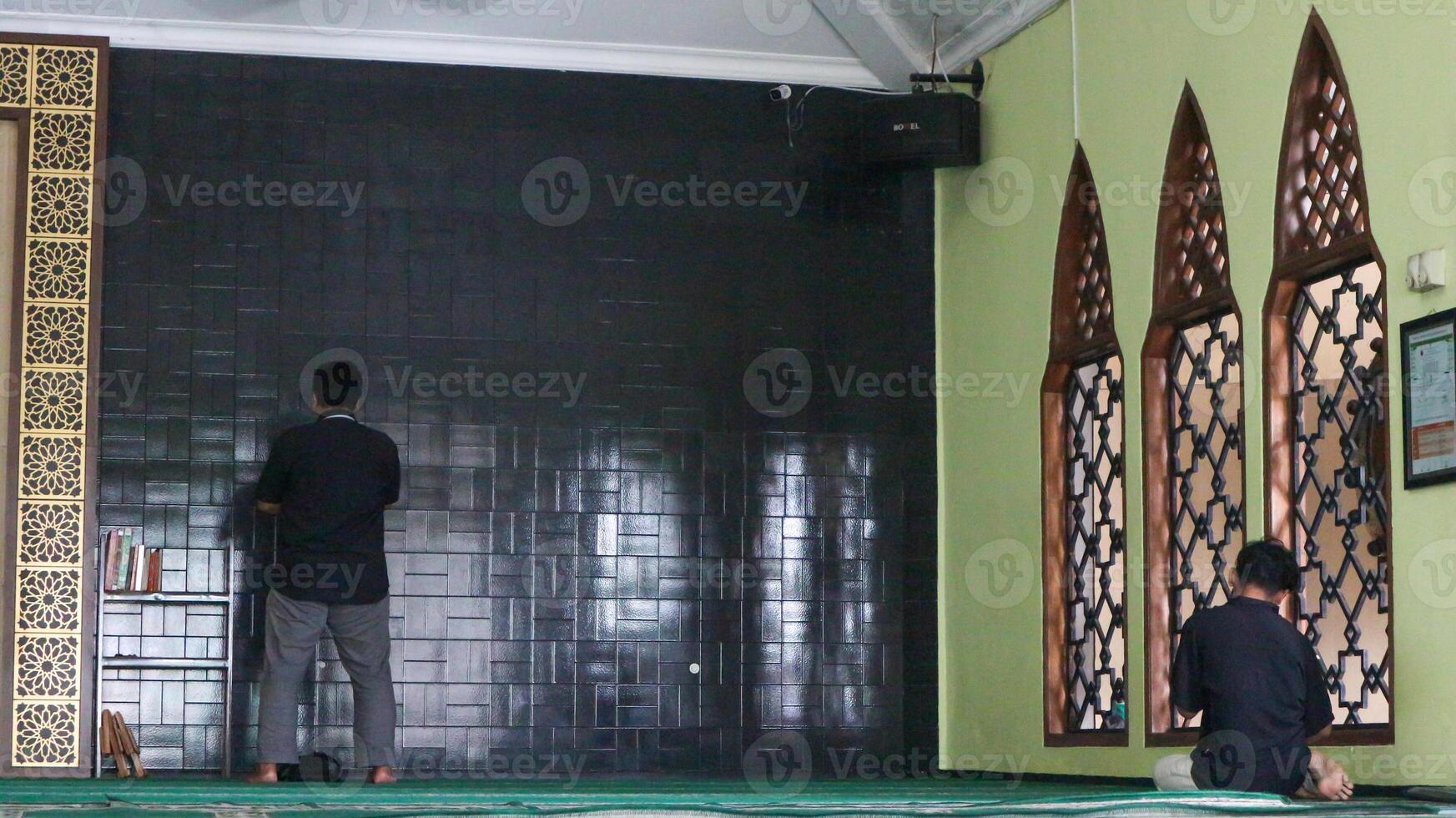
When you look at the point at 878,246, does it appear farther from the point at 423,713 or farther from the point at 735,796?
the point at 735,796

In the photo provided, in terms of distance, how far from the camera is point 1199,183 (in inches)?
254

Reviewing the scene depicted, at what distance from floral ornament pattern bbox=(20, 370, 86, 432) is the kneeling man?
4.99 metres

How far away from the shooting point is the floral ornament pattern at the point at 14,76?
7.71m

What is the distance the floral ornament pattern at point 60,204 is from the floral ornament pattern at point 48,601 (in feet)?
4.87

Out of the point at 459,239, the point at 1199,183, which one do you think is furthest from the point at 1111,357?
the point at 459,239

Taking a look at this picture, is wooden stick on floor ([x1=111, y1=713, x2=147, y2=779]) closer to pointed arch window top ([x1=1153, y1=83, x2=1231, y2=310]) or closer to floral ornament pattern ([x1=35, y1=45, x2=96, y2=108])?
floral ornament pattern ([x1=35, y1=45, x2=96, y2=108])

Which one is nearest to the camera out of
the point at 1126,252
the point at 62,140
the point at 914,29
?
the point at 1126,252

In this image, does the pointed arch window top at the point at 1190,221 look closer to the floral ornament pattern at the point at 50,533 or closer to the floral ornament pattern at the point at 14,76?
the floral ornament pattern at the point at 50,533

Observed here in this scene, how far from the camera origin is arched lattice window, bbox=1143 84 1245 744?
6254mm

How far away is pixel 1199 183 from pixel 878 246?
7.48ft

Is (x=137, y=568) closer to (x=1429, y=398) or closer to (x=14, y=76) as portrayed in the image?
(x=14, y=76)

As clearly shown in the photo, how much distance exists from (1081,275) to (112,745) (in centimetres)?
450

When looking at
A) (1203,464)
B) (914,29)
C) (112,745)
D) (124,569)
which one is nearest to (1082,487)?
(1203,464)

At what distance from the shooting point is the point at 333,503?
21.8 ft
